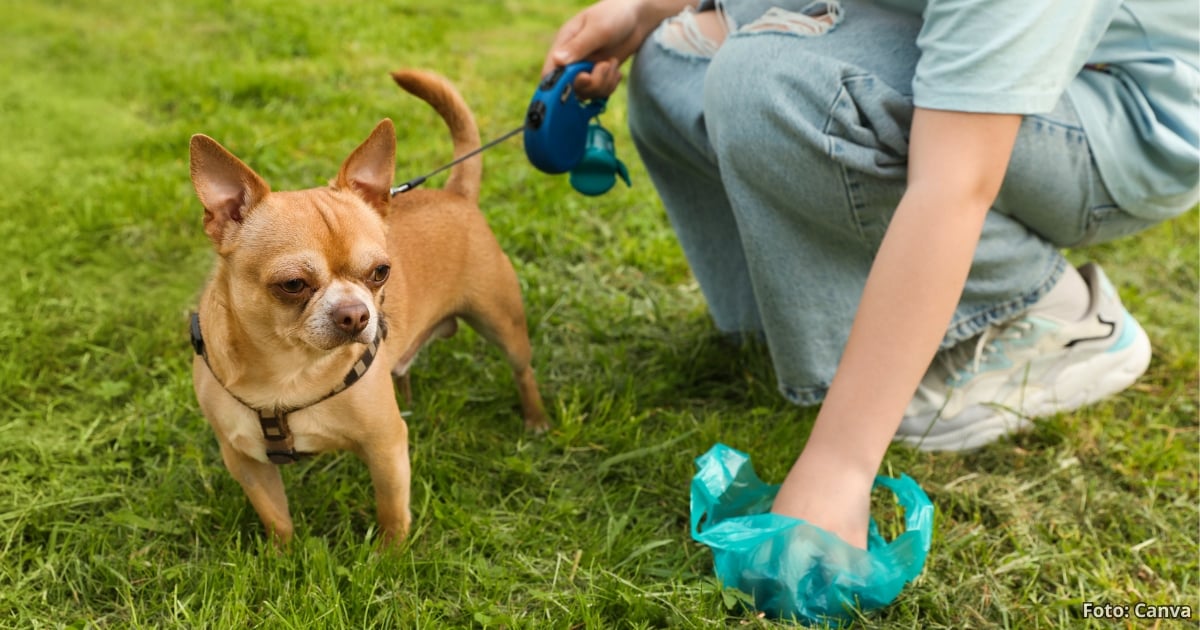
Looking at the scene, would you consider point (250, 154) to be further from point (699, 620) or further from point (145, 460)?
point (699, 620)

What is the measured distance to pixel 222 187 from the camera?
1688mm

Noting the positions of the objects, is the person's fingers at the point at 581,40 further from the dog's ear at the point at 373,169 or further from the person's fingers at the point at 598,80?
the dog's ear at the point at 373,169

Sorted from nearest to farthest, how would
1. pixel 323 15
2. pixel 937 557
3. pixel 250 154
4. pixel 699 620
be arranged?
pixel 699 620 < pixel 937 557 < pixel 250 154 < pixel 323 15

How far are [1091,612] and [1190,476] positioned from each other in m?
0.69

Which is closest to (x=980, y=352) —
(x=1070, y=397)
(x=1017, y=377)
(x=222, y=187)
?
(x=1017, y=377)

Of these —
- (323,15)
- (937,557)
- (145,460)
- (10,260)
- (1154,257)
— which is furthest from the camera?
(323,15)

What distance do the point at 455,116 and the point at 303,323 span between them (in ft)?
2.99

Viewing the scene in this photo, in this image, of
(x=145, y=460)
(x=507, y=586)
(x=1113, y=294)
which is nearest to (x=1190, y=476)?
(x=1113, y=294)

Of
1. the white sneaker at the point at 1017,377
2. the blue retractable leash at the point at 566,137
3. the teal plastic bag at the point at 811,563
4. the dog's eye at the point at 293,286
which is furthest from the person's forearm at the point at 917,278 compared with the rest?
the dog's eye at the point at 293,286

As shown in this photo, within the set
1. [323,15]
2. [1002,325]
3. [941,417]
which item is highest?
[1002,325]

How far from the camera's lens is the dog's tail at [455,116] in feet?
7.30

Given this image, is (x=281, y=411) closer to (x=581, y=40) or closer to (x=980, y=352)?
(x=581, y=40)

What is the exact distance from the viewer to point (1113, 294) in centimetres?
266

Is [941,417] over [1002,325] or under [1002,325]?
under
